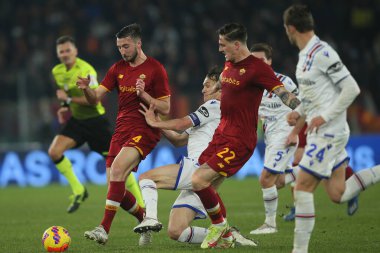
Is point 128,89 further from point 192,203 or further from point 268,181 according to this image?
point 268,181

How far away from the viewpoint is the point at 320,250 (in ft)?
27.1

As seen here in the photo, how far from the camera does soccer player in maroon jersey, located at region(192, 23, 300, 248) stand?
27.5 ft

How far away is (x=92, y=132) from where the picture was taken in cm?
1334

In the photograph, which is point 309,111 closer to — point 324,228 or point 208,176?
point 208,176

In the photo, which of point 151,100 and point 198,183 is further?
point 151,100

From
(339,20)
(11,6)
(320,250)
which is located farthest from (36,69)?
(320,250)

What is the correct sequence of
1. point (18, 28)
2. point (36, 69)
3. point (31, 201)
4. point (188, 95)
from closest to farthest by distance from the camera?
point (31, 201)
point (188, 95)
point (36, 69)
point (18, 28)

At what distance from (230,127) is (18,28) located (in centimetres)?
1710

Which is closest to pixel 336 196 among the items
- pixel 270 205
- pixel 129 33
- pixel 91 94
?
pixel 270 205

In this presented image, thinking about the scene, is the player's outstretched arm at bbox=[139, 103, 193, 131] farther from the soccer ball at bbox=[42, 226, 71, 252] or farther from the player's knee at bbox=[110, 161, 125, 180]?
the soccer ball at bbox=[42, 226, 71, 252]

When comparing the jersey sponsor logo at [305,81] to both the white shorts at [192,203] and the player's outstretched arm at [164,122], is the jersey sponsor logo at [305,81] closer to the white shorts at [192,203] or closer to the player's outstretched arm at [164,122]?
the player's outstretched arm at [164,122]

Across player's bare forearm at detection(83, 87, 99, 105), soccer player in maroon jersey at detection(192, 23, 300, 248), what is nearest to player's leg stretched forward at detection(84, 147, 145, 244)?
player's bare forearm at detection(83, 87, 99, 105)

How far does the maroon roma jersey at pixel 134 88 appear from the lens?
933 centimetres

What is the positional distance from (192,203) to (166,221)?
9.25 ft
